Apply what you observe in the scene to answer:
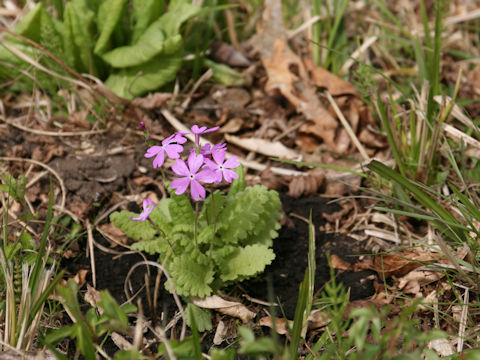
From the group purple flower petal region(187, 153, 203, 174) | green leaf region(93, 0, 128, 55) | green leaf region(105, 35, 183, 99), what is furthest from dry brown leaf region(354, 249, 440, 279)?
green leaf region(93, 0, 128, 55)

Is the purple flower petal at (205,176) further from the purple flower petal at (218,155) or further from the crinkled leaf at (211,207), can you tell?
the crinkled leaf at (211,207)

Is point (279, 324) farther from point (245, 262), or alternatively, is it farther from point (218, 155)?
point (218, 155)

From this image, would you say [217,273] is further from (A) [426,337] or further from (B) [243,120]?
(B) [243,120]

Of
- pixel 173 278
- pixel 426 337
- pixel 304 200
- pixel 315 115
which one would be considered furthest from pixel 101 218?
pixel 426 337

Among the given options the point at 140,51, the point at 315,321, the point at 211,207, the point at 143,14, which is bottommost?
the point at 315,321

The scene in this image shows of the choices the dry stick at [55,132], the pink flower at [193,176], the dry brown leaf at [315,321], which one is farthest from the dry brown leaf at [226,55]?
the dry brown leaf at [315,321]

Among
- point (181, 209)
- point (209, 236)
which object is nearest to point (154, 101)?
point (181, 209)

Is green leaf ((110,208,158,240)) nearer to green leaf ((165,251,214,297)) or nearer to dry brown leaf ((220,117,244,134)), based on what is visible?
green leaf ((165,251,214,297))
